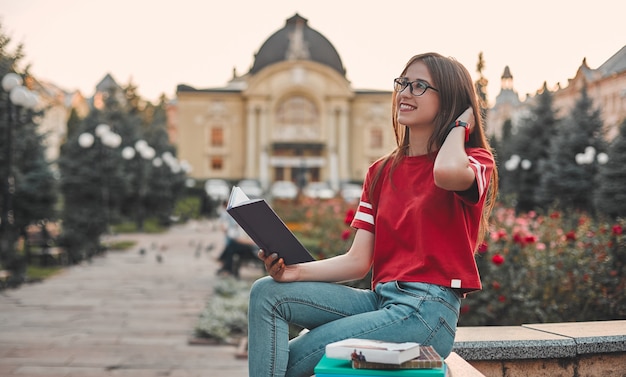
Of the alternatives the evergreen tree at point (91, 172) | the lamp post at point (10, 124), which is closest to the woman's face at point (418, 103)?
the lamp post at point (10, 124)

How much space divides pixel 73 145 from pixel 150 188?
20.4ft

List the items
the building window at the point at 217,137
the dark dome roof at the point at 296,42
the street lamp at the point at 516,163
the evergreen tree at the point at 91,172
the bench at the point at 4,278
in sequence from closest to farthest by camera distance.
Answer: the bench at the point at 4,278 < the evergreen tree at the point at 91,172 < the street lamp at the point at 516,163 < the building window at the point at 217,137 < the dark dome roof at the point at 296,42

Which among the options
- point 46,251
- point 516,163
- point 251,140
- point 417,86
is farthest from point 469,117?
point 251,140

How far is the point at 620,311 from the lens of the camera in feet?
14.8

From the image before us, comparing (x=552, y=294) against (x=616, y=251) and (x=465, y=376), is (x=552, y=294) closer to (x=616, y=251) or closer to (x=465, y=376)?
(x=616, y=251)

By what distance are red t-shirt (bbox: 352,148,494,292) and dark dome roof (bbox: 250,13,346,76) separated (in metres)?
56.3

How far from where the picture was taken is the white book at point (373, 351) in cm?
174

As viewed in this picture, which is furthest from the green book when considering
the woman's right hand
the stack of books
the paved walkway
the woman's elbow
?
the paved walkway

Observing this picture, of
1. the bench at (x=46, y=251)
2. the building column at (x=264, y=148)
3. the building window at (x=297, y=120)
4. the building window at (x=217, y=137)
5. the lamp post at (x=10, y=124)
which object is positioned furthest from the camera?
the building window at (x=217, y=137)

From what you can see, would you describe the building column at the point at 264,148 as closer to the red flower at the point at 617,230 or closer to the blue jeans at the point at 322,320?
the red flower at the point at 617,230

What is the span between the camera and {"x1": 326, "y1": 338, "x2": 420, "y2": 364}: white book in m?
1.74

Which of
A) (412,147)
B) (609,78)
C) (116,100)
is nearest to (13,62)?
(609,78)

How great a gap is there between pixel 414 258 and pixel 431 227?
0.39ft

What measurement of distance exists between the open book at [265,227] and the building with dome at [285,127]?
49.7 m
